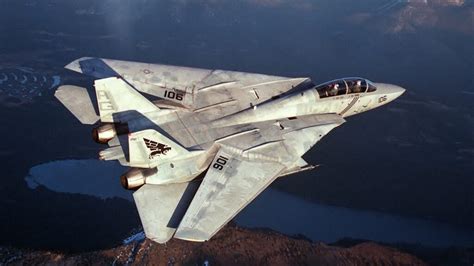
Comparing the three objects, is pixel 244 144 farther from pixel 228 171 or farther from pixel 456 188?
pixel 456 188

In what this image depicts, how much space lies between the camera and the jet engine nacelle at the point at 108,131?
2294cm

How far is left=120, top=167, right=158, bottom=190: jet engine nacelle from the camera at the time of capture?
802 inches

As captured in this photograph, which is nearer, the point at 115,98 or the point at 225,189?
the point at 225,189

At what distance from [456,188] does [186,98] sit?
5619cm

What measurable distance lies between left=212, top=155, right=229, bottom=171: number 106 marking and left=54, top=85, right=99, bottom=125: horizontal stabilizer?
8.94 m

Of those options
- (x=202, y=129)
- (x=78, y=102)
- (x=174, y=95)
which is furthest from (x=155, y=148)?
(x=78, y=102)

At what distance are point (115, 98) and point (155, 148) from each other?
15.2 ft

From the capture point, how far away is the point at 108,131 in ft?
75.4

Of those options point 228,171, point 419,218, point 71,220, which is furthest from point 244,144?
point 419,218

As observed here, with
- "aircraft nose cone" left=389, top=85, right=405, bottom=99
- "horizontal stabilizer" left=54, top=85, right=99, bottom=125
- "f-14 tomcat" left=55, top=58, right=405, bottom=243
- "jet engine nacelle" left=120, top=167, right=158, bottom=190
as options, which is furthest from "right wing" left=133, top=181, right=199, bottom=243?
"aircraft nose cone" left=389, top=85, right=405, bottom=99

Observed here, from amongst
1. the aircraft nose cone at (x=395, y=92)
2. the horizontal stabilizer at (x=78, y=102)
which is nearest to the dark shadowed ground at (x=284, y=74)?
the horizontal stabilizer at (x=78, y=102)

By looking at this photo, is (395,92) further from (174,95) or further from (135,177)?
(135,177)

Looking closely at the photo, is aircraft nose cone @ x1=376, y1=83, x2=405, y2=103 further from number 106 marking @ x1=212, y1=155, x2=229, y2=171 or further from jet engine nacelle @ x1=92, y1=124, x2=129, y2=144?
jet engine nacelle @ x1=92, y1=124, x2=129, y2=144

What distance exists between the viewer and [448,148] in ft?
244
